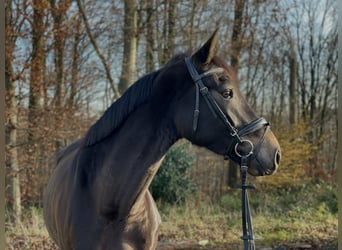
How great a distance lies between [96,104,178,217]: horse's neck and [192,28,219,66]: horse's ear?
1.25ft

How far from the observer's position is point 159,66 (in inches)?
400

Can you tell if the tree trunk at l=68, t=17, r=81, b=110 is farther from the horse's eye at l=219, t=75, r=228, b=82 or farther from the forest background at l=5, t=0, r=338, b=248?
the horse's eye at l=219, t=75, r=228, b=82

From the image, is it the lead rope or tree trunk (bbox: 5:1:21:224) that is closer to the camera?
the lead rope

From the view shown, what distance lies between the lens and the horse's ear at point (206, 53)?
2.08m

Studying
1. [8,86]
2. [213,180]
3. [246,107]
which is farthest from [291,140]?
[246,107]

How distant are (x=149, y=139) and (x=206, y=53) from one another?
564 millimetres

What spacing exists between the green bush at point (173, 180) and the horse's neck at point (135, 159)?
263 inches

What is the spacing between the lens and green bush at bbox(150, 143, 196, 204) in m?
8.89

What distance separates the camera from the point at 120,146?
2191mm


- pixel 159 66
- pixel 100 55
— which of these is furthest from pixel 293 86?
pixel 100 55

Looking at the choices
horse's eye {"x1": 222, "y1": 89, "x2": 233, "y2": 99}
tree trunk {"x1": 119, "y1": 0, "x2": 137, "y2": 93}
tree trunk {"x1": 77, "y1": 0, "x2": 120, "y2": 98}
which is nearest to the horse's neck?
horse's eye {"x1": 222, "y1": 89, "x2": 233, "y2": 99}

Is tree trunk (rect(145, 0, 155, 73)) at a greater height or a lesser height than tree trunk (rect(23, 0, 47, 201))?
greater

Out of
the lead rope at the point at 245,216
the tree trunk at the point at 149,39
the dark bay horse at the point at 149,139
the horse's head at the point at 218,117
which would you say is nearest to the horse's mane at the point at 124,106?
the dark bay horse at the point at 149,139

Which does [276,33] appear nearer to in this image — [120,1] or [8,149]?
[120,1]
